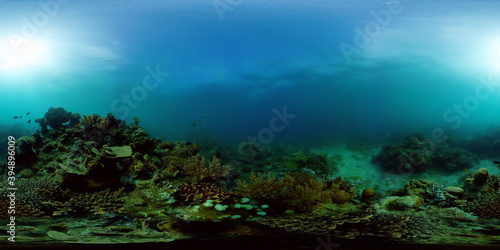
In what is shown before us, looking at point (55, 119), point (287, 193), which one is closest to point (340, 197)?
point (287, 193)

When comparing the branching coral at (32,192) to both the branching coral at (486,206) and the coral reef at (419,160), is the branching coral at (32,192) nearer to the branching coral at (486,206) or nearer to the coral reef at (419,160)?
the branching coral at (486,206)

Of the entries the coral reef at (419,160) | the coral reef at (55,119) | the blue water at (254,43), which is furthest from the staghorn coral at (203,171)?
the coral reef at (419,160)

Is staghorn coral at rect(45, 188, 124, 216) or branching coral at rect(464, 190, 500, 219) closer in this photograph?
staghorn coral at rect(45, 188, 124, 216)

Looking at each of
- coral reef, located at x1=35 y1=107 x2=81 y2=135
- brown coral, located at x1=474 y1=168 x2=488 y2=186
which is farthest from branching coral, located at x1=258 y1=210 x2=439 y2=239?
coral reef, located at x1=35 y1=107 x2=81 y2=135

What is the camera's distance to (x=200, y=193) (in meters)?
5.65

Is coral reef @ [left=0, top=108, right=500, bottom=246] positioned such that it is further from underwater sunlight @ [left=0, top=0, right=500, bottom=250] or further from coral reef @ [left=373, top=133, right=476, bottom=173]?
coral reef @ [left=373, top=133, right=476, bottom=173]

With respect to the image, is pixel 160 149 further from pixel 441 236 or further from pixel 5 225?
pixel 441 236

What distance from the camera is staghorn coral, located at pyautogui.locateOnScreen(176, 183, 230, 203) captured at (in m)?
5.44

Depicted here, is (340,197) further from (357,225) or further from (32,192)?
(32,192)

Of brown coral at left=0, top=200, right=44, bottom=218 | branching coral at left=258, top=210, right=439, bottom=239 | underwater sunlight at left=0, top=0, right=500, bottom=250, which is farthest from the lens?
brown coral at left=0, top=200, right=44, bottom=218

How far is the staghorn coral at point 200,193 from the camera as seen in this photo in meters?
5.44

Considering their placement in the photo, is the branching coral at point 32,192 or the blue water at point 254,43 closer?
the branching coral at point 32,192

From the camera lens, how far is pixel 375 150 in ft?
45.6

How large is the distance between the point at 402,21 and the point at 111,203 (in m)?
21.5
